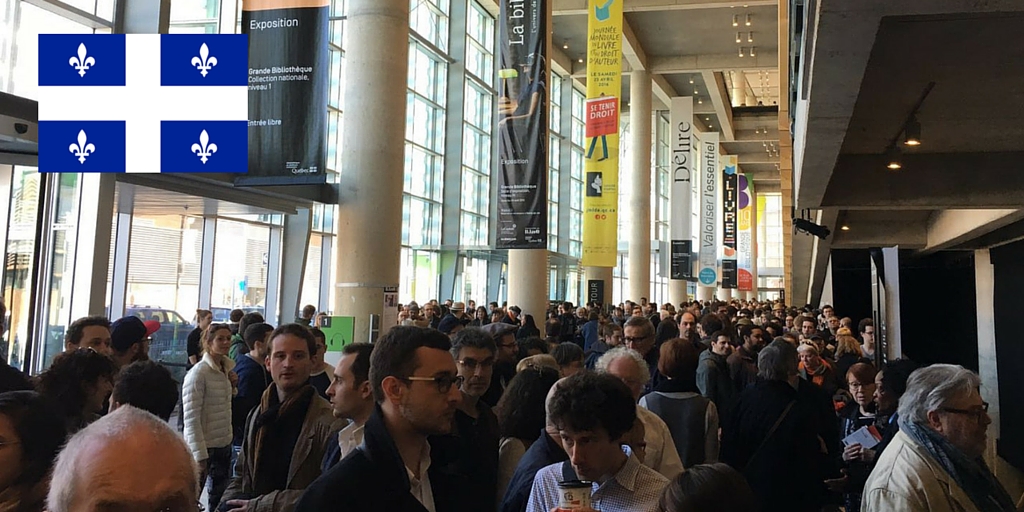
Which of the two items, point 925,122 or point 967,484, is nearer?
point 967,484

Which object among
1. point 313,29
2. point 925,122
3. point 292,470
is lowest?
point 292,470

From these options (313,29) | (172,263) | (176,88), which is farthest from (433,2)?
(176,88)

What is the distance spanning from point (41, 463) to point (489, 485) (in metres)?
1.52

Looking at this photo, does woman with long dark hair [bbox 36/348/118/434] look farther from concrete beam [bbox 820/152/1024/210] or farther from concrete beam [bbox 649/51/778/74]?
concrete beam [bbox 649/51/778/74]

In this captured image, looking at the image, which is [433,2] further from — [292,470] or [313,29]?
[292,470]

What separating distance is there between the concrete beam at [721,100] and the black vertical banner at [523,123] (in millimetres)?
22327

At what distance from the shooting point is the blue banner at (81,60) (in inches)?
167

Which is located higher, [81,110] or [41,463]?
[81,110]

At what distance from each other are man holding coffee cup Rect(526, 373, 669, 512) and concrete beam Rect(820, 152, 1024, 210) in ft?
26.2

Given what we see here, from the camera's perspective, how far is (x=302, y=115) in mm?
8852

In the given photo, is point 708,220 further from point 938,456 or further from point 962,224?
point 938,456

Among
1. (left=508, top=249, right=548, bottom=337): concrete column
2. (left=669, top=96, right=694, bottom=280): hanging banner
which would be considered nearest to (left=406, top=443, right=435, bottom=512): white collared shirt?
(left=508, top=249, right=548, bottom=337): concrete column

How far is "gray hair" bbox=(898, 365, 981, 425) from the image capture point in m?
2.84

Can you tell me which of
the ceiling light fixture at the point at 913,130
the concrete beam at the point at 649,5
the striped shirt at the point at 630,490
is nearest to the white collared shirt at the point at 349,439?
the striped shirt at the point at 630,490
